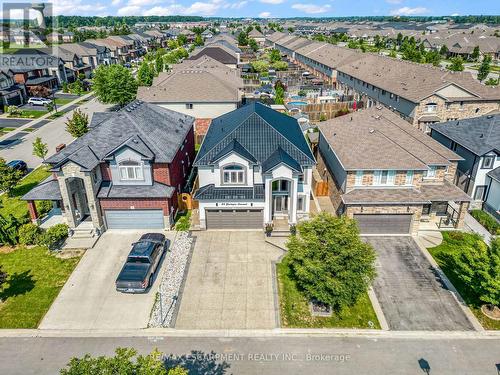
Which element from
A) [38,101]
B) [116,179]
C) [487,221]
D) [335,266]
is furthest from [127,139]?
[38,101]

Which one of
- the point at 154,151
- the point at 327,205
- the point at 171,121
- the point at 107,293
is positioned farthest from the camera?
the point at 171,121

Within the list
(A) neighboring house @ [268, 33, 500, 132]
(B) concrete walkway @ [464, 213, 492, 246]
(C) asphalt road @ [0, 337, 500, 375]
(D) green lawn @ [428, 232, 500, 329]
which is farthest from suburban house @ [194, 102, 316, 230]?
(A) neighboring house @ [268, 33, 500, 132]

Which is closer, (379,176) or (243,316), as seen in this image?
(243,316)

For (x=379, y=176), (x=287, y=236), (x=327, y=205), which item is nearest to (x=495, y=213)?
(x=379, y=176)

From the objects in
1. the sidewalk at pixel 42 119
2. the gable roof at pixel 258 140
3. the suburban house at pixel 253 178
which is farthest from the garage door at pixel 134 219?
the sidewalk at pixel 42 119

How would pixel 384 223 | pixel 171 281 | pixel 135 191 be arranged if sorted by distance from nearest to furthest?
pixel 171 281, pixel 135 191, pixel 384 223

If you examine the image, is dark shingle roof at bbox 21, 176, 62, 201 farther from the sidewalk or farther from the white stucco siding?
the sidewalk

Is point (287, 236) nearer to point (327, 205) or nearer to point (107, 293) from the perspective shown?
point (327, 205)

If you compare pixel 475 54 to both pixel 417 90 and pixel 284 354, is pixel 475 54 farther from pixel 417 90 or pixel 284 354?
pixel 284 354
